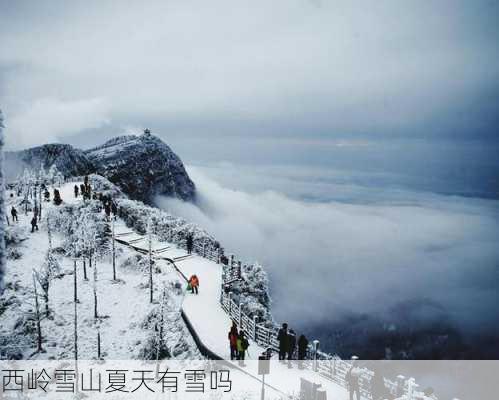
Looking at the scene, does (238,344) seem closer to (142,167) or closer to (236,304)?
(236,304)

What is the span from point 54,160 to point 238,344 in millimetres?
66196

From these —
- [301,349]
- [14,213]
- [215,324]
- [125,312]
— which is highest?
[14,213]

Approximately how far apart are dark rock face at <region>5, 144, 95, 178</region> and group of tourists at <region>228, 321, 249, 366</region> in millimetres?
56882

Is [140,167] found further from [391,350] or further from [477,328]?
[477,328]

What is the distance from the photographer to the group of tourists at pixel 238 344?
12.1 m

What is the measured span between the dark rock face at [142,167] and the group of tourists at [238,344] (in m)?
51.3

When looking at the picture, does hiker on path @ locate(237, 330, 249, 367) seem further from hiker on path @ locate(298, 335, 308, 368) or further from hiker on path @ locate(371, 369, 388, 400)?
hiker on path @ locate(371, 369, 388, 400)

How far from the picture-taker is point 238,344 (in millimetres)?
12250

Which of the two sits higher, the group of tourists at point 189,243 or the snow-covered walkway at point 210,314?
the group of tourists at point 189,243

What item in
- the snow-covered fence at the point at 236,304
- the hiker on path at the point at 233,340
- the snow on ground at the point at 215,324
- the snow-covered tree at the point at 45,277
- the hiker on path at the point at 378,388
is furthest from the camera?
the snow-covered tree at the point at 45,277

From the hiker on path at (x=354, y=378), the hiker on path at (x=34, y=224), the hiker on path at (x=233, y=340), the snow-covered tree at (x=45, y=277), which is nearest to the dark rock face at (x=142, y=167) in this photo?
the hiker on path at (x=34, y=224)

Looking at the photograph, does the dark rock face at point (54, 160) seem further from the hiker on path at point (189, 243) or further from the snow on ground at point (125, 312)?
the hiker on path at point (189, 243)

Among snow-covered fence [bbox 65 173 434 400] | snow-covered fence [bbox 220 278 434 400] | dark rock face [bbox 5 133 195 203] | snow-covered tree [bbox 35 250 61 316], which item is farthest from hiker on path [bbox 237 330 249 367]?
dark rock face [bbox 5 133 195 203]

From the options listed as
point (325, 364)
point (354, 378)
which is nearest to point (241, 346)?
point (325, 364)
